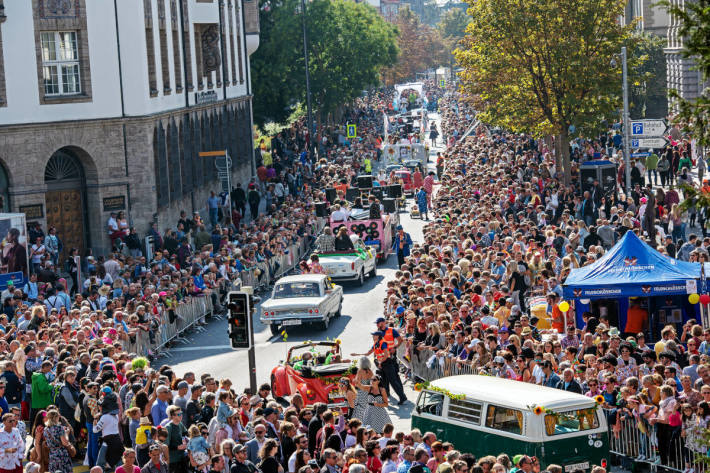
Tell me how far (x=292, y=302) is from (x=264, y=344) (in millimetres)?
1167

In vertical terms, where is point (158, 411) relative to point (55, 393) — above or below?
above

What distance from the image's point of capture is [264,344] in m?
29.9

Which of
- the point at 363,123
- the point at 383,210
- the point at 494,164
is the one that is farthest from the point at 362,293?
the point at 363,123

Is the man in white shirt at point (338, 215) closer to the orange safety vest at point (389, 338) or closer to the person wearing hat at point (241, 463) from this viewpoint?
the orange safety vest at point (389, 338)

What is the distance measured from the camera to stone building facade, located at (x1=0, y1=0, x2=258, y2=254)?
4081cm

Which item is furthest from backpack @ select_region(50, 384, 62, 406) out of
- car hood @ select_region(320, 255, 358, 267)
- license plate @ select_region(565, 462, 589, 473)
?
car hood @ select_region(320, 255, 358, 267)

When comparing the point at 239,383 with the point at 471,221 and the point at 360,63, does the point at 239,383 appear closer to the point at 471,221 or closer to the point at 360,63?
the point at 471,221

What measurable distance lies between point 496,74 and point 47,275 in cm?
2183

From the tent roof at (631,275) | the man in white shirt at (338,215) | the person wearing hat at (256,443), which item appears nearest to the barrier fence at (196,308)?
the man in white shirt at (338,215)

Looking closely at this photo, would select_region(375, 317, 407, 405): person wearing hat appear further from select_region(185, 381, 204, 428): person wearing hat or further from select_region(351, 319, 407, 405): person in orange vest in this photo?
select_region(185, 381, 204, 428): person wearing hat

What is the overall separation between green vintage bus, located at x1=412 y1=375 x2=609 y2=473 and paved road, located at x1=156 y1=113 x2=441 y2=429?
5219mm

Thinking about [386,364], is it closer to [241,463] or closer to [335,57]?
[241,463]

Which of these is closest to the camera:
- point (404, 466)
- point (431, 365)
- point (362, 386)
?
point (404, 466)

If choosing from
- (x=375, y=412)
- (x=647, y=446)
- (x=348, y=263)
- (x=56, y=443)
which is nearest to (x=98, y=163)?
(x=348, y=263)
